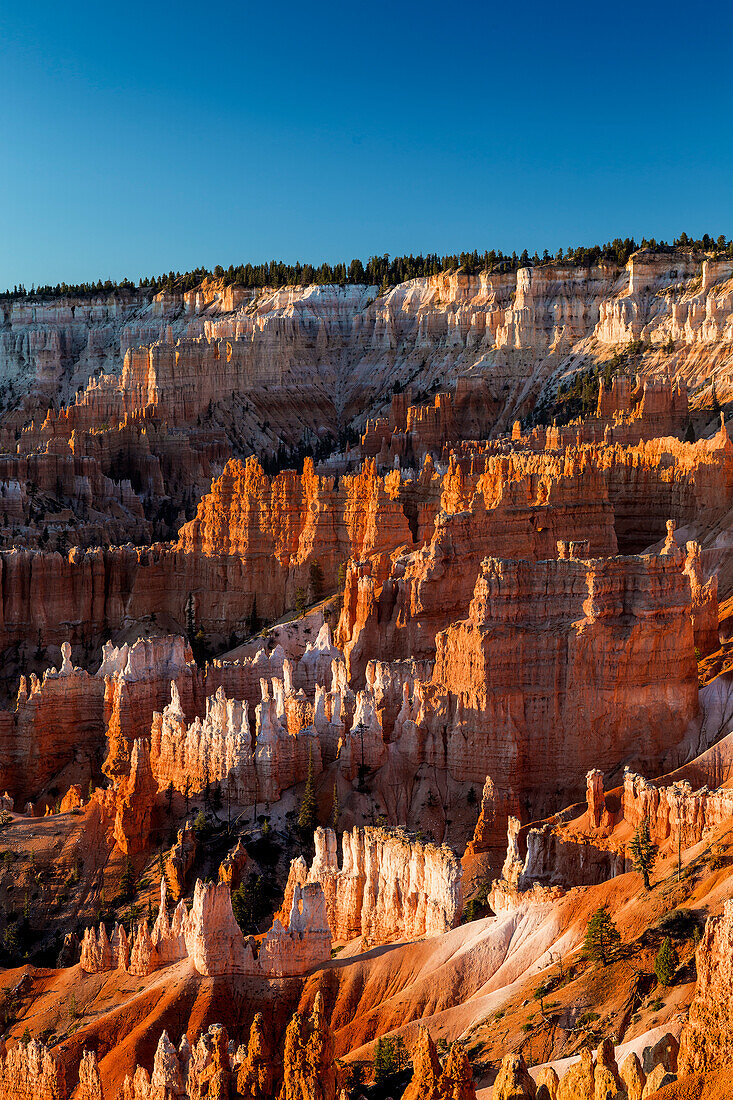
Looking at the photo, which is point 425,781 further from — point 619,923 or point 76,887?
point 619,923

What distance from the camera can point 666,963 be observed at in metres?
24.5

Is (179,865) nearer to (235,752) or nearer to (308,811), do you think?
(308,811)

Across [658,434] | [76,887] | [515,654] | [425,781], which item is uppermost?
[658,434]

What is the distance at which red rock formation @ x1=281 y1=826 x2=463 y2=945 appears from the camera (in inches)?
1296

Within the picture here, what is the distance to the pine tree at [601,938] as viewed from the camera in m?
26.6

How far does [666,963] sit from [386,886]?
10562mm

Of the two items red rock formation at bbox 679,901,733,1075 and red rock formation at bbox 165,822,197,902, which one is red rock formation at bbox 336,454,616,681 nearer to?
red rock formation at bbox 165,822,197,902

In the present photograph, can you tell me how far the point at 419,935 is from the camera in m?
32.8

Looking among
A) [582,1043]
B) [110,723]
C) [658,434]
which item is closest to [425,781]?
[110,723]

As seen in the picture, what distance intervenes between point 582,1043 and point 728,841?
6.15m

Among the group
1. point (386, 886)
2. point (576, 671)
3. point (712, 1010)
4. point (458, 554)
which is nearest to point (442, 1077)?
point (712, 1010)

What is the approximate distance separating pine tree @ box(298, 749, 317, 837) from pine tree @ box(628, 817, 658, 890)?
38.5 ft

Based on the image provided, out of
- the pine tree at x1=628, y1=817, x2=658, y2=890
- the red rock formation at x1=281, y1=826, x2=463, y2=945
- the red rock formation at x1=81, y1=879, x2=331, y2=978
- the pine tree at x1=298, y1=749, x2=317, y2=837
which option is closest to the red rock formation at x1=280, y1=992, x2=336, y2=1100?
the pine tree at x1=628, y1=817, x2=658, y2=890

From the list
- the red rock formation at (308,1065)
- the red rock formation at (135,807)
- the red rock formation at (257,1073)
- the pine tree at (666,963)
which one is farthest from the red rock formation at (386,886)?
→ the red rock formation at (135,807)
